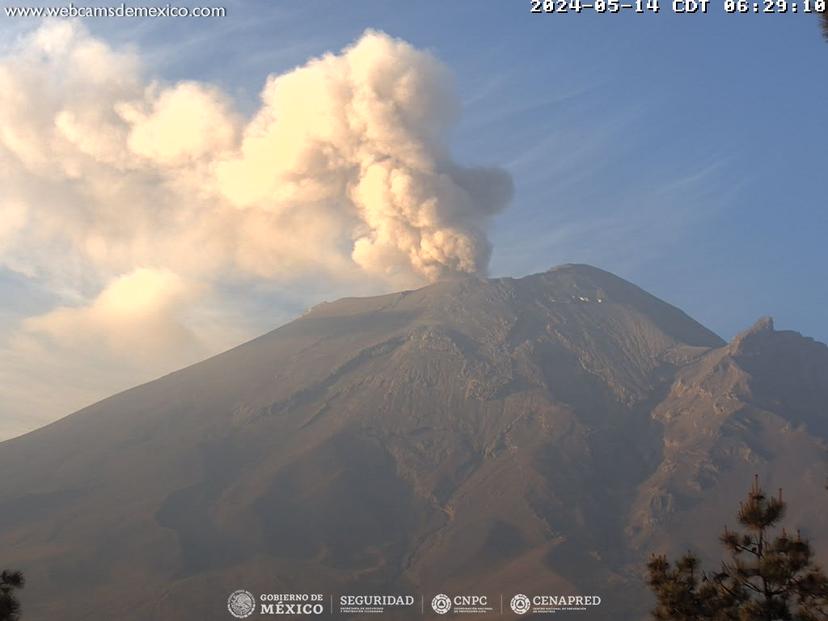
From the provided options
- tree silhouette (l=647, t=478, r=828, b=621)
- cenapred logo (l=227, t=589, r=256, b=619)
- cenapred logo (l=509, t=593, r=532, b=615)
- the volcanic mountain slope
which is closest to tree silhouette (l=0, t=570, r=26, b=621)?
tree silhouette (l=647, t=478, r=828, b=621)

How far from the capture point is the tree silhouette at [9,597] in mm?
15508

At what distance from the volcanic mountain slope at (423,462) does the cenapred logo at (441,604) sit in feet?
13.0

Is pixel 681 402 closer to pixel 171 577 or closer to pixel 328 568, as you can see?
pixel 328 568

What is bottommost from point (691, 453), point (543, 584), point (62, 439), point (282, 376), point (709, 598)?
point (709, 598)

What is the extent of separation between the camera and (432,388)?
166750 millimetres

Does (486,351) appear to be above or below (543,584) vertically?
above

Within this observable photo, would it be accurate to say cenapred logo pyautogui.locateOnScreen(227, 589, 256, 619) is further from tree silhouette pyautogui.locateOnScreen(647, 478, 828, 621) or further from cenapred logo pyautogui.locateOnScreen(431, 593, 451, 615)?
tree silhouette pyautogui.locateOnScreen(647, 478, 828, 621)

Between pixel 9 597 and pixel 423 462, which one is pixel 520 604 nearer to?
pixel 423 462

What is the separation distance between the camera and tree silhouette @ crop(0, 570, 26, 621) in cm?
1551

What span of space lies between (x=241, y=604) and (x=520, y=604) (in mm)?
31768

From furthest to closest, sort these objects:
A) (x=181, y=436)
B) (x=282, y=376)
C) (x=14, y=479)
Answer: (x=282, y=376) → (x=181, y=436) → (x=14, y=479)

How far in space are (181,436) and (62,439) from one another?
22.4m

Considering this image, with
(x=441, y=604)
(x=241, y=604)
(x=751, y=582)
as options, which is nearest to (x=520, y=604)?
(x=441, y=604)

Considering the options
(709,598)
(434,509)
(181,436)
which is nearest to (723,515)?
(434,509)
